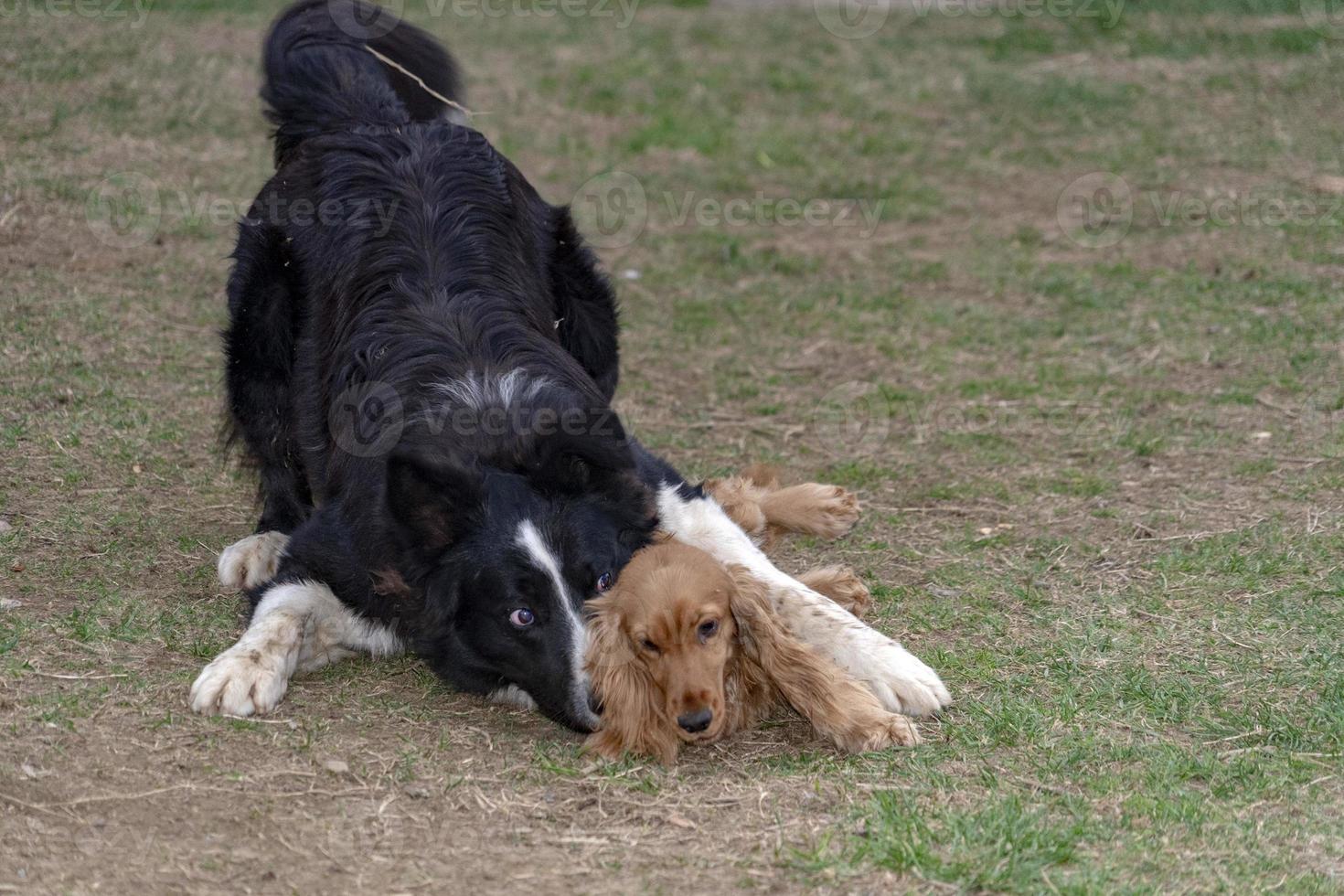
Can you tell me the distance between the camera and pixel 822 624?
4.58 metres

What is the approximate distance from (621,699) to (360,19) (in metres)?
3.79

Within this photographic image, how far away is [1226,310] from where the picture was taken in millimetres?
7930

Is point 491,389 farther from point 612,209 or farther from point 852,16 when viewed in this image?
point 852,16

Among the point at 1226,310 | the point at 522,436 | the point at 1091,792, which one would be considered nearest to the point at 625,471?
the point at 522,436

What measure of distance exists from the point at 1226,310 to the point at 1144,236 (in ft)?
4.36

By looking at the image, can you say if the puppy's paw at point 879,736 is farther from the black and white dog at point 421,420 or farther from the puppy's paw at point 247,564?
the puppy's paw at point 247,564

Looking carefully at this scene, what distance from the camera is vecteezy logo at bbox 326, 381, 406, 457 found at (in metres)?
4.62

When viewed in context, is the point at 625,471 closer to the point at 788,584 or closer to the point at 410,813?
the point at 788,584
